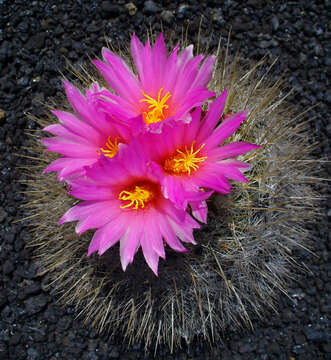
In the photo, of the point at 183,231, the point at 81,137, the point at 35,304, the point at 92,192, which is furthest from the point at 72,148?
the point at 35,304

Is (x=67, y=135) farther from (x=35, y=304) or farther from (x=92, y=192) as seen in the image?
(x=35, y=304)

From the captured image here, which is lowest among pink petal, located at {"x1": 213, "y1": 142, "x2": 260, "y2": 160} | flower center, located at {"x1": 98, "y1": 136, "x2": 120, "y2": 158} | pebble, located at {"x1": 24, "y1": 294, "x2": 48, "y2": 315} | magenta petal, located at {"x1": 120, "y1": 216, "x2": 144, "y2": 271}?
pebble, located at {"x1": 24, "y1": 294, "x2": 48, "y2": 315}

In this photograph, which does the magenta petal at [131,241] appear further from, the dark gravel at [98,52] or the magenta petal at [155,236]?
the dark gravel at [98,52]

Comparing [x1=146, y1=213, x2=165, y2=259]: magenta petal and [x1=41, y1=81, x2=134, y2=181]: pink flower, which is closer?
[x1=146, y1=213, x2=165, y2=259]: magenta petal

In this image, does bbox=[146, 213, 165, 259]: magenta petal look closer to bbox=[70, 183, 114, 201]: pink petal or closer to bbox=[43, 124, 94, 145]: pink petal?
bbox=[70, 183, 114, 201]: pink petal

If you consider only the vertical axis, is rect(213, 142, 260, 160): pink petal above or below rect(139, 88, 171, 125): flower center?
below

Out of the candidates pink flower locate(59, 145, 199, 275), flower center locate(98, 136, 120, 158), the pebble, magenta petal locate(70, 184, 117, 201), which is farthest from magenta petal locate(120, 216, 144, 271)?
the pebble

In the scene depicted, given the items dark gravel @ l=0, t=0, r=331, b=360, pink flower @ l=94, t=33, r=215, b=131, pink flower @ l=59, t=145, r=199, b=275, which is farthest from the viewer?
dark gravel @ l=0, t=0, r=331, b=360

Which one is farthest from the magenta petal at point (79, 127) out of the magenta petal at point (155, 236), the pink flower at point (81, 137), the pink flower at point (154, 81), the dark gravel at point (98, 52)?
the dark gravel at point (98, 52)
